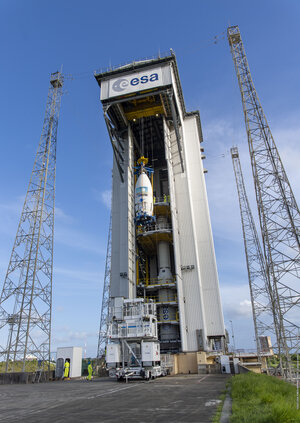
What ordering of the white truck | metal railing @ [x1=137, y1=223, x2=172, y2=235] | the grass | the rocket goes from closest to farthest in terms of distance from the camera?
the grass
the white truck
the rocket
metal railing @ [x1=137, y1=223, x2=172, y2=235]

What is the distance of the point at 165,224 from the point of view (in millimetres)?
35531

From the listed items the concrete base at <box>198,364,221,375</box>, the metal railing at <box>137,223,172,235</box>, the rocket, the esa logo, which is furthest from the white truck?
the esa logo

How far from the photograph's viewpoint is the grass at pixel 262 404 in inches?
227

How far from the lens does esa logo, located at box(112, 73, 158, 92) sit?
34906 mm

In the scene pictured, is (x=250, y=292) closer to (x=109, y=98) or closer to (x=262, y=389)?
(x=109, y=98)

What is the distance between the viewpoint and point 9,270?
113 feet

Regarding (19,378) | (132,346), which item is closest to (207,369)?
(132,346)

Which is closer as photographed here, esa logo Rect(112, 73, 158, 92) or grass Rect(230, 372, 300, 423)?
grass Rect(230, 372, 300, 423)

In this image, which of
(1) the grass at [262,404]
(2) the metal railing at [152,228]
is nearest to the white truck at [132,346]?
(2) the metal railing at [152,228]

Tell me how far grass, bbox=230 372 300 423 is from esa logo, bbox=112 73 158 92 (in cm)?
3174

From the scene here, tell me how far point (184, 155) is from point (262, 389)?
30382 millimetres

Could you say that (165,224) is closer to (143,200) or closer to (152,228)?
(152,228)

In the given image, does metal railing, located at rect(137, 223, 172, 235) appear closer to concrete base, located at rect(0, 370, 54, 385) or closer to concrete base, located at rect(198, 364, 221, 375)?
concrete base, located at rect(198, 364, 221, 375)

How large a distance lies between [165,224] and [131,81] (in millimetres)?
17118
